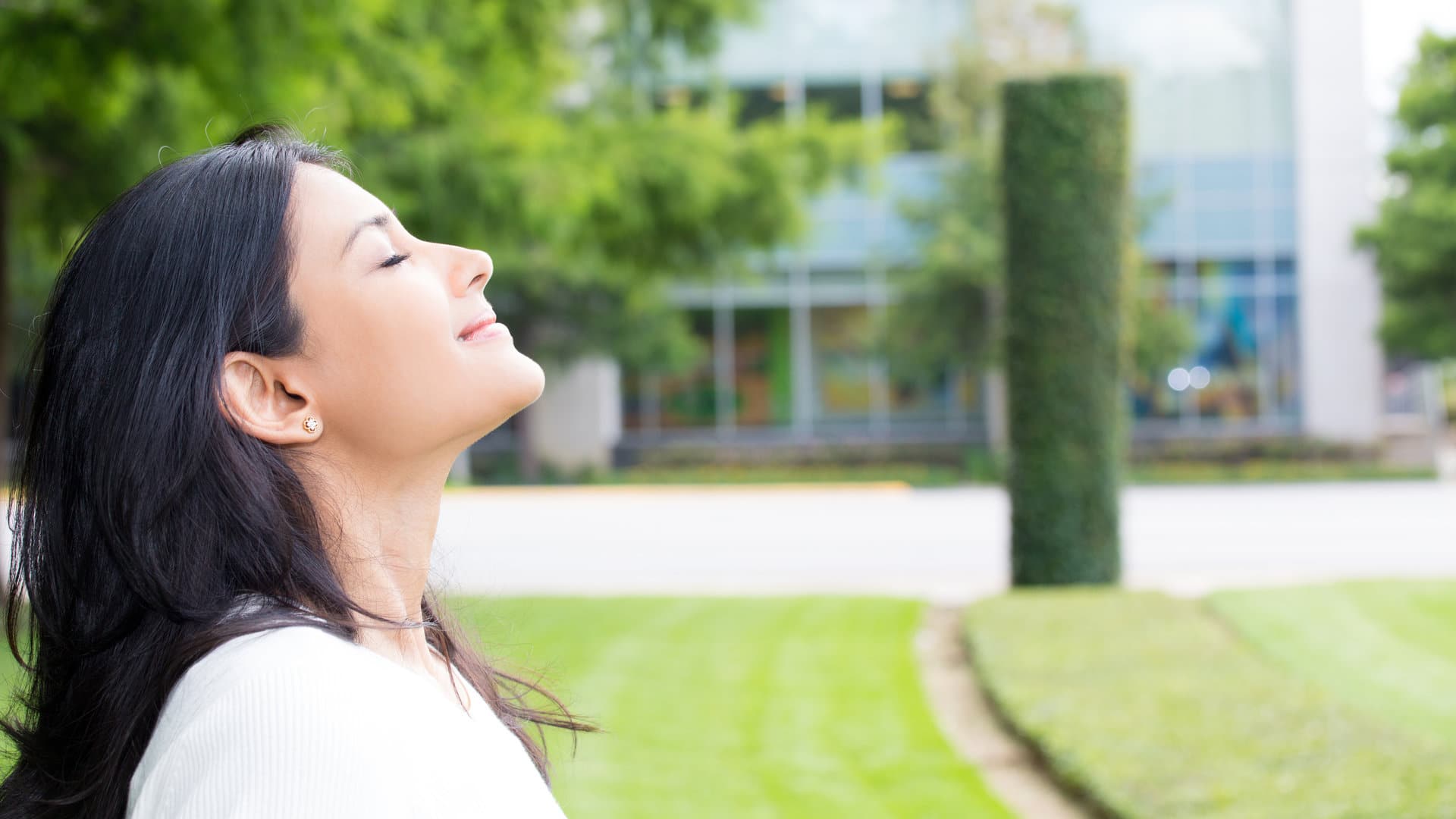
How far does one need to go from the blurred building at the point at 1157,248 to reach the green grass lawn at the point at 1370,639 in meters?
15.9

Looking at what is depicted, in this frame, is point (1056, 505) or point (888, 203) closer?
point (1056, 505)

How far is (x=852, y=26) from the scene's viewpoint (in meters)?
27.1

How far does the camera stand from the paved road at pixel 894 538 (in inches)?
484

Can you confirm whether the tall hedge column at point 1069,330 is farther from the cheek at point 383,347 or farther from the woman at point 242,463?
the cheek at point 383,347

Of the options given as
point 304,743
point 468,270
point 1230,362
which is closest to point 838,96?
point 1230,362

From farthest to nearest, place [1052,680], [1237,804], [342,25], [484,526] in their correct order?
[484,526] → [1052,680] → [342,25] → [1237,804]

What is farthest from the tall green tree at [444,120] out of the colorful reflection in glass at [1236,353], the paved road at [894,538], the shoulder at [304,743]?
the colorful reflection in glass at [1236,353]

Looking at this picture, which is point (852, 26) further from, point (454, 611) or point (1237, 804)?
point (454, 611)

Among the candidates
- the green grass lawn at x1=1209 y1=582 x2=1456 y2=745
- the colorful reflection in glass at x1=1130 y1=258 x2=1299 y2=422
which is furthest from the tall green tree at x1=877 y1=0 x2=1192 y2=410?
the green grass lawn at x1=1209 y1=582 x2=1456 y2=745

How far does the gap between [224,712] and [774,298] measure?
2664 centimetres

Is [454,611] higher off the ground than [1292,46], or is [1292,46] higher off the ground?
[1292,46]

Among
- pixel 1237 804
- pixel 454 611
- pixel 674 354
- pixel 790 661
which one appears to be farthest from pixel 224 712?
pixel 674 354

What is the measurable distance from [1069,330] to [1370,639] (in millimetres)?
3068

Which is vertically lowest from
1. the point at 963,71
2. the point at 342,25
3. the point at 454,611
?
the point at 454,611
